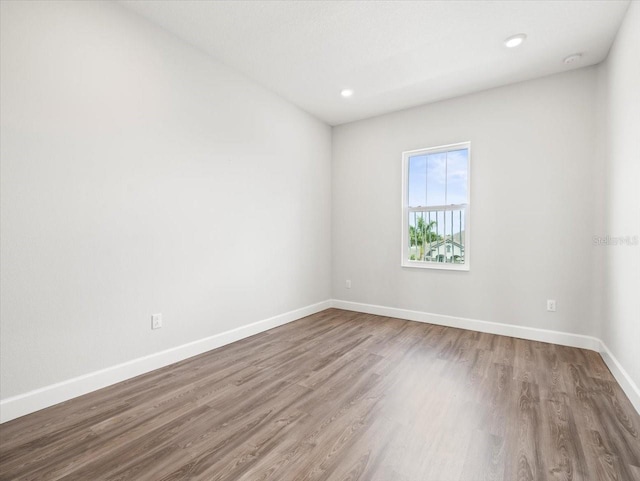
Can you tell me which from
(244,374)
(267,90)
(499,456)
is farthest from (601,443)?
(267,90)

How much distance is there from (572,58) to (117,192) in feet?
13.9

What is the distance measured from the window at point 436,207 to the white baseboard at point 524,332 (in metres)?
0.66

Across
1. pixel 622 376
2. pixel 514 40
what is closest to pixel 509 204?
pixel 514 40

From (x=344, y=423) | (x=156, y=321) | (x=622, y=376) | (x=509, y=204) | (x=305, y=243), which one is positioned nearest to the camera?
(x=344, y=423)

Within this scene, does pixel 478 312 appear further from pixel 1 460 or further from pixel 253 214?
pixel 1 460

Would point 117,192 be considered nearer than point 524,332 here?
Yes

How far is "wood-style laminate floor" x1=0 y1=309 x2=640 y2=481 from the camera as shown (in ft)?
4.80

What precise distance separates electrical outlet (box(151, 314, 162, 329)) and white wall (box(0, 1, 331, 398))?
0.14ft

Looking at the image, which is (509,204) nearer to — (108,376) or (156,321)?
(156,321)

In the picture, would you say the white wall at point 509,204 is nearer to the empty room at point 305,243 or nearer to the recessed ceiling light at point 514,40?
the empty room at point 305,243

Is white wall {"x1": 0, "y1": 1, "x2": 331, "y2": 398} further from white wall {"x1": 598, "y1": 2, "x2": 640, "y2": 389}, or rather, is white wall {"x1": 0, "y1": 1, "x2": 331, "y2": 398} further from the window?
white wall {"x1": 598, "y1": 2, "x2": 640, "y2": 389}

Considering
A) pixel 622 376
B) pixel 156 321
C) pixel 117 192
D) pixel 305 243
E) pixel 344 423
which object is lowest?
pixel 344 423

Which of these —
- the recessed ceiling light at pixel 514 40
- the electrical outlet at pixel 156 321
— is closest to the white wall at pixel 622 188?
the recessed ceiling light at pixel 514 40

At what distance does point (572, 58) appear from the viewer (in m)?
2.91
